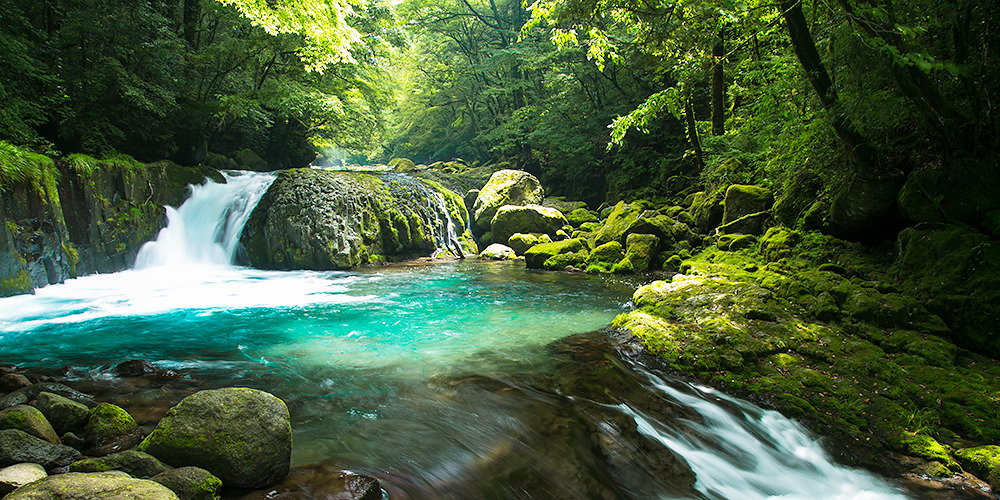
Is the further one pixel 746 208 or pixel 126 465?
pixel 746 208

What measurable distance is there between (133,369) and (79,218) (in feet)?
24.9

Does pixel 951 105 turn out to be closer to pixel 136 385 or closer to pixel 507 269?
pixel 136 385

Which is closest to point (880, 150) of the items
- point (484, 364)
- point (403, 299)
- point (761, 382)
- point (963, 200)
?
point (963, 200)

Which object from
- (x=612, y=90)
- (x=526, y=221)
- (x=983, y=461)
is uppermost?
(x=612, y=90)

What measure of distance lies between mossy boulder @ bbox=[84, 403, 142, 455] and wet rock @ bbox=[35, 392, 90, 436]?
0.05 meters

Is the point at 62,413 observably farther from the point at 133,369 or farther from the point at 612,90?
the point at 612,90

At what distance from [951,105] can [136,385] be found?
8.45 metres

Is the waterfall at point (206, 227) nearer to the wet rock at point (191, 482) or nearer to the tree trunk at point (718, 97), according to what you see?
the wet rock at point (191, 482)

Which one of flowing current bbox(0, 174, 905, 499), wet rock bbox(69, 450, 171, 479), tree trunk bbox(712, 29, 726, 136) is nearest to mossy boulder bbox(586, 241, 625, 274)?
flowing current bbox(0, 174, 905, 499)

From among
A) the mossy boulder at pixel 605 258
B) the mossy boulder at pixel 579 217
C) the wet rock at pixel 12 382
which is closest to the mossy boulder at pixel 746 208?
→ the mossy boulder at pixel 605 258

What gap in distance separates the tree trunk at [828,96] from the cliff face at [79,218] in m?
12.5

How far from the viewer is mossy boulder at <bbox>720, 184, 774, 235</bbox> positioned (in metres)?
9.05

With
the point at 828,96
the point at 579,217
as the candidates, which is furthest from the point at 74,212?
the point at 579,217

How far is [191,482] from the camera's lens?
2.12 m
